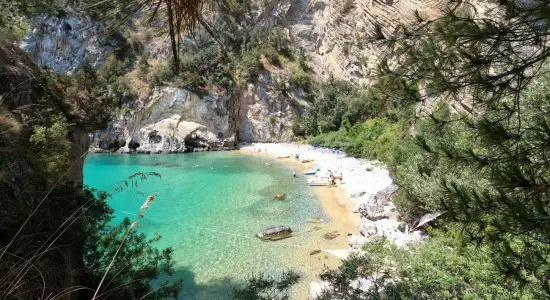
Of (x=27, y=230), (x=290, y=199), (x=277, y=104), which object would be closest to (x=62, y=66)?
(x=277, y=104)

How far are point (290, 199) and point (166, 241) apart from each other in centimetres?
593

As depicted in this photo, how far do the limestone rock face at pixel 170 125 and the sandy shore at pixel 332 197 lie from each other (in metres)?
4.61

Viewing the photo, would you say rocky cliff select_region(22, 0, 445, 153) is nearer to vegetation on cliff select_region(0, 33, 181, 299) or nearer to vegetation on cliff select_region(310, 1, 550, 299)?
vegetation on cliff select_region(0, 33, 181, 299)

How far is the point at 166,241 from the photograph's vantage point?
10.6 meters

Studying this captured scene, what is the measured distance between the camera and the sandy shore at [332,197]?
28.9ft

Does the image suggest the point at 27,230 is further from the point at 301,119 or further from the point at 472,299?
the point at 301,119

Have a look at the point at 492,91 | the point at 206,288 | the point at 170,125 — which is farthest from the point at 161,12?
the point at 170,125

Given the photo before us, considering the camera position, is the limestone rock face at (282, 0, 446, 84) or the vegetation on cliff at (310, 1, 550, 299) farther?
the limestone rock face at (282, 0, 446, 84)

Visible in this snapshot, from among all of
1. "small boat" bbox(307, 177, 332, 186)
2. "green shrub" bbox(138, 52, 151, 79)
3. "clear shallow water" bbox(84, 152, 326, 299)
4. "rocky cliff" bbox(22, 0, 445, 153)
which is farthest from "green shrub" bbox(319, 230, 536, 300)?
"green shrub" bbox(138, 52, 151, 79)

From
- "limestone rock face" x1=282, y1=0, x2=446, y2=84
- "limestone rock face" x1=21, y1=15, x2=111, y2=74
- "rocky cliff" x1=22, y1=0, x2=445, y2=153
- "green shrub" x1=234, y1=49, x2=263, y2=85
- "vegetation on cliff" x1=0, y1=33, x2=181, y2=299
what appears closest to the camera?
"vegetation on cliff" x1=0, y1=33, x2=181, y2=299

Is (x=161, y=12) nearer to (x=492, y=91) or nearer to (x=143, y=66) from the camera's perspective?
(x=492, y=91)

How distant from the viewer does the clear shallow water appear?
28.5ft

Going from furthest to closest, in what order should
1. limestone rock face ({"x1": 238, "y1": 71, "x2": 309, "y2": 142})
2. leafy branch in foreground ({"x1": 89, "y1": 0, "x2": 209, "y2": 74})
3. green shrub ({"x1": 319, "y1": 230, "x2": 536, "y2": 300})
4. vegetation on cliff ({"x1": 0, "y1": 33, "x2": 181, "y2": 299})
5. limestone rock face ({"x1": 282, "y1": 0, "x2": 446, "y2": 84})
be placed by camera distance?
limestone rock face ({"x1": 238, "y1": 71, "x2": 309, "y2": 142}) < limestone rock face ({"x1": 282, "y1": 0, "x2": 446, "y2": 84}) < green shrub ({"x1": 319, "y1": 230, "x2": 536, "y2": 300}) < vegetation on cliff ({"x1": 0, "y1": 33, "x2": 181, "y2": 299}) < leafy branch in foreground ({"x1": 89, "y1": 0, "x2": 209, "y2": 74})

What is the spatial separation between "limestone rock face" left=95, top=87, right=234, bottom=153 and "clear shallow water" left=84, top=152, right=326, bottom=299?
17.7ft
